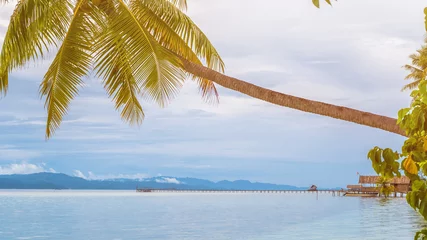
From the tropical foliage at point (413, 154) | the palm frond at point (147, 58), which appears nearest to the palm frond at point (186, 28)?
the palm frond at point (147, 58)

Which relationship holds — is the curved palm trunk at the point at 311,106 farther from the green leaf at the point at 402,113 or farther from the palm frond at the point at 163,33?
the palm frond at the point at 163,33

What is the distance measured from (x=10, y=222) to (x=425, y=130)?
36000 mm

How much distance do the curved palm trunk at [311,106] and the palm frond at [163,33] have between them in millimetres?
3720

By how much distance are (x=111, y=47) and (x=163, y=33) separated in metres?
1.64

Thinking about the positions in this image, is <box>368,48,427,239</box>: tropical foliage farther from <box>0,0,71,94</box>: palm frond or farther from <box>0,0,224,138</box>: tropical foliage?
<box>0,0,71,94</box>: palm frond

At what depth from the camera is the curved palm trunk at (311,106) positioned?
4.16m

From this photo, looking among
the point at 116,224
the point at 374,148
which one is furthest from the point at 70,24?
the point at 116,224

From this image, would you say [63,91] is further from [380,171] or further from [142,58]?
[380,171]

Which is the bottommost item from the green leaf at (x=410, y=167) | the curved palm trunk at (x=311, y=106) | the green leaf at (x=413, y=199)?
the green leaf at (x=413, y=199)

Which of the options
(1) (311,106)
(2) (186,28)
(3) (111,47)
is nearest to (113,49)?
(3) (111,47)

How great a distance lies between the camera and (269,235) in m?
27.2

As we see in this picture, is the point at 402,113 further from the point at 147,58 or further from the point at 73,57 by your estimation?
the point at 73,57

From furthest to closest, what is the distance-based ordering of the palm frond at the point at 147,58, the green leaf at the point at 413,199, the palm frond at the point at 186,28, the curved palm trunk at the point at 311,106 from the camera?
the palm frond at the point at 186,28
the palm frond at the point at 147,58
the curved palm trunk at the point at 311,106
the green leaf at the point at 413,199

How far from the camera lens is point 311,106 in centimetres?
461
